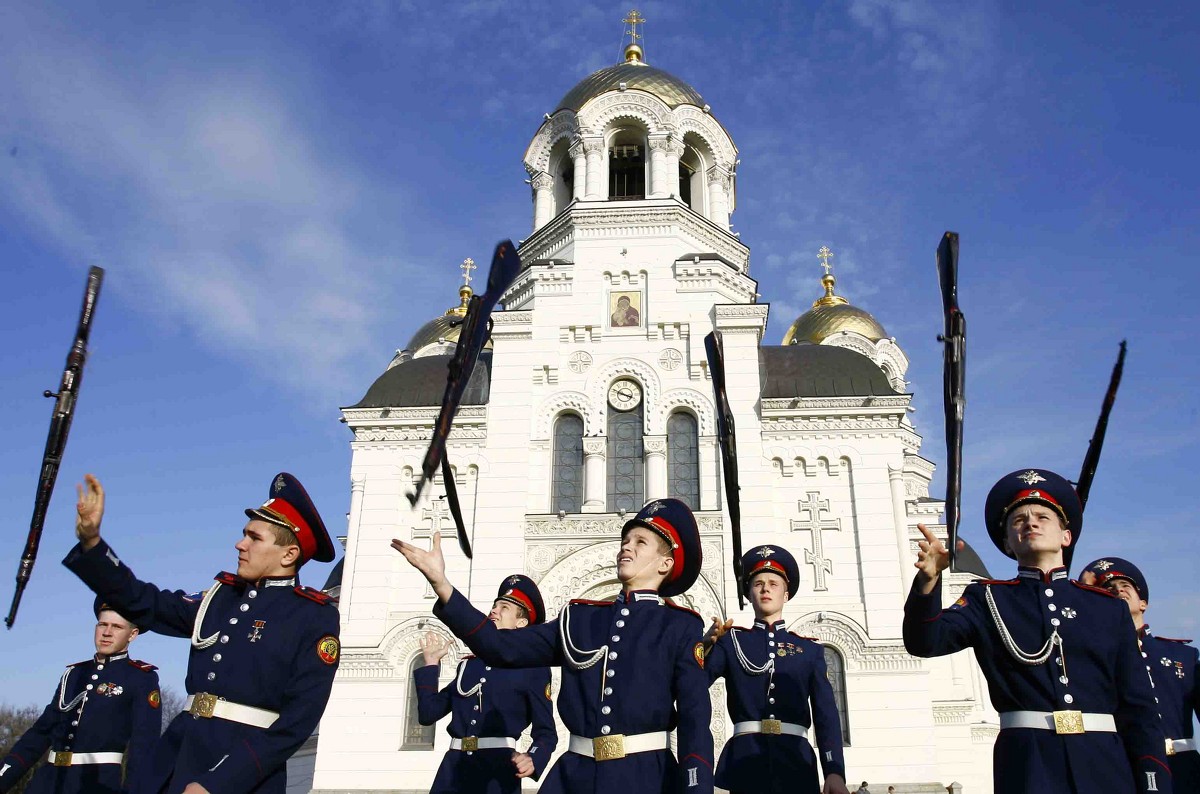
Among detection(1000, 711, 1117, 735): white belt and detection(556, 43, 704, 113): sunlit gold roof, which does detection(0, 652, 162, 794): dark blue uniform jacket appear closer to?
detection(1000, 711, 1117, 735): white belt

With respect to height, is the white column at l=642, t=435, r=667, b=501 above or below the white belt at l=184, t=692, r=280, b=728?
above

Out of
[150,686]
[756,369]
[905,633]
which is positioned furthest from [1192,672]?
[756,369]

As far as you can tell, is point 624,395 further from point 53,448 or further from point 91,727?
point 53,448

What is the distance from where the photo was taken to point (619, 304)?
2202cm

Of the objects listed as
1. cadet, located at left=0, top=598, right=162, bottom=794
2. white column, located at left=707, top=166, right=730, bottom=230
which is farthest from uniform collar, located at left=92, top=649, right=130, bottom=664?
white column, located at left=707, top=166, right=730, bottom=230

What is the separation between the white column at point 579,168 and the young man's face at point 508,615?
1719 centimetres

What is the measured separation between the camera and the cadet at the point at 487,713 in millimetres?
6746

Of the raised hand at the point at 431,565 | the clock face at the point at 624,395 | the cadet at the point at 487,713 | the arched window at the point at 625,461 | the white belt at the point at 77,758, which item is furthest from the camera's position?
the clock face at the point at 624,395

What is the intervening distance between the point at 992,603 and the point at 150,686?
5.34 meters

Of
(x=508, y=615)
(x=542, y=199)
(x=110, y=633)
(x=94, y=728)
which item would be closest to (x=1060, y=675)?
(x=508, y=615)

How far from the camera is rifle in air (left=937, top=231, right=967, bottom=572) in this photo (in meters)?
4.68

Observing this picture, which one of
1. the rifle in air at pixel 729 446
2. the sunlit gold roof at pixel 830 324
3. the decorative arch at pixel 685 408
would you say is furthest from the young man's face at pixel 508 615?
the sunlit gold roof at pixel 830 324

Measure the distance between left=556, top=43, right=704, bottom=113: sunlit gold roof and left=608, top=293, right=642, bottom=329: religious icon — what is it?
5.59 meters

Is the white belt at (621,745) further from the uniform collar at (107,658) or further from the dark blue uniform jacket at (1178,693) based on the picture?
the uniform collar at (107,658)
